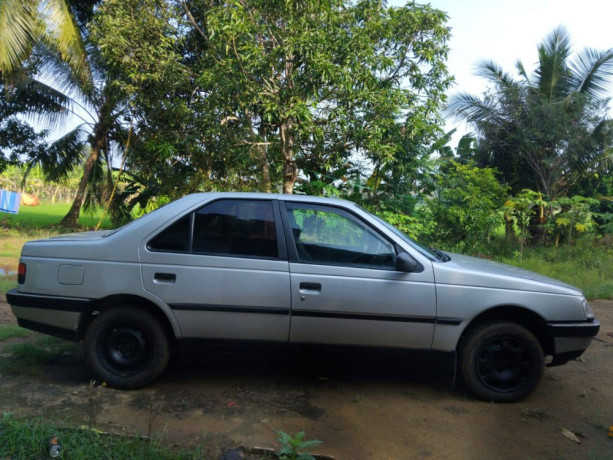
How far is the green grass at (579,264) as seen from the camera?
33.1ft

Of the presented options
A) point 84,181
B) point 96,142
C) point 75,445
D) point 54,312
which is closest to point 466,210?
point 54,312

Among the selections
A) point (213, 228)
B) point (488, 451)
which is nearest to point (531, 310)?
point (488, 451)

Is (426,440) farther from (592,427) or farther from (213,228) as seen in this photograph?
(213,228)

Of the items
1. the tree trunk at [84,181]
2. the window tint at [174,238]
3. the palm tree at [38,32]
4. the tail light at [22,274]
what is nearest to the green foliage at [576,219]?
the window tint at [174,238]

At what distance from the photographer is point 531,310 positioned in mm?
4340

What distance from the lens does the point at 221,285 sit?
4285 millimetres

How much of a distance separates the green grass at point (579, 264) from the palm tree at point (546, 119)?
310cm

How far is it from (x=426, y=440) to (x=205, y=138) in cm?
862

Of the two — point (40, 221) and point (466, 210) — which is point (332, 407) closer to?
point (466, 210)

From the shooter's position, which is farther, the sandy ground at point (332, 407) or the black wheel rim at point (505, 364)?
the black wheel rim at point (505, 364)

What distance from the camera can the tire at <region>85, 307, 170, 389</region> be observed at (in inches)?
171

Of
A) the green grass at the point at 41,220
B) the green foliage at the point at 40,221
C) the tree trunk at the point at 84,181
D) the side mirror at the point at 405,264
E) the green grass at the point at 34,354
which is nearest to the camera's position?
the side mirror at the point at 405,264

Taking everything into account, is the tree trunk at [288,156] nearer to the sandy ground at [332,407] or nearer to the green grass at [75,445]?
the sandy ground at [332,407]

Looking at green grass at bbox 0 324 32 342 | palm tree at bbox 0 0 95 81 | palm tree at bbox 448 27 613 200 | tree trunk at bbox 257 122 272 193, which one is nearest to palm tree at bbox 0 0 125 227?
palm tree at bbox 0 0 95 81
